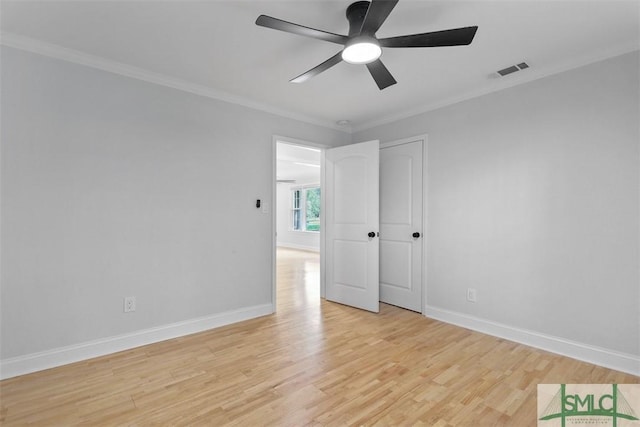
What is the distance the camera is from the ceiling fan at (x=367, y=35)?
164cm

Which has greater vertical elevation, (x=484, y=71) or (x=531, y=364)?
(x=484, y=71)


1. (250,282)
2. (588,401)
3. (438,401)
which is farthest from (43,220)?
(588,401)

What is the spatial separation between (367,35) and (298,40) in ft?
2.31

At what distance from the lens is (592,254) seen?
2.49 meters

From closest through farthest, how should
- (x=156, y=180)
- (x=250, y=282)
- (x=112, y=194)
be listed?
(x=112, y=194) → (x=156, y=180) → (x=250, y=282)

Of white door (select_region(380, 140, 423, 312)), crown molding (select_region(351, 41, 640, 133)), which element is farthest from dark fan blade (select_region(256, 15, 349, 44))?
white door (select_region(380, 140, 423, 312))

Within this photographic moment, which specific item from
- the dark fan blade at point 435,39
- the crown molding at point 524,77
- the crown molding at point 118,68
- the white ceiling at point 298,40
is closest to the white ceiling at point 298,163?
the crown molding at point 118,68

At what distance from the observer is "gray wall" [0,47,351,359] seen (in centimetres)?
229

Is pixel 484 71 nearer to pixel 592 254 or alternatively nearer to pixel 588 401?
pixel 592 254

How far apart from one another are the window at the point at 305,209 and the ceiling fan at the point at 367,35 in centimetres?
791

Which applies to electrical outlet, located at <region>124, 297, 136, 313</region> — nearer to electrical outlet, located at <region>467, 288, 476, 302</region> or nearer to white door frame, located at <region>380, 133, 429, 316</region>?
white door frame, located at <region>380, 133, 429, 316</region>

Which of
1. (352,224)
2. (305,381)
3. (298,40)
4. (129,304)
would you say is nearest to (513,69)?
(298,40)

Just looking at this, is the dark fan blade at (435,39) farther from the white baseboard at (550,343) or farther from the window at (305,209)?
the window at (305,209)

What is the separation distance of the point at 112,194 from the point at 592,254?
4089 millimetres
